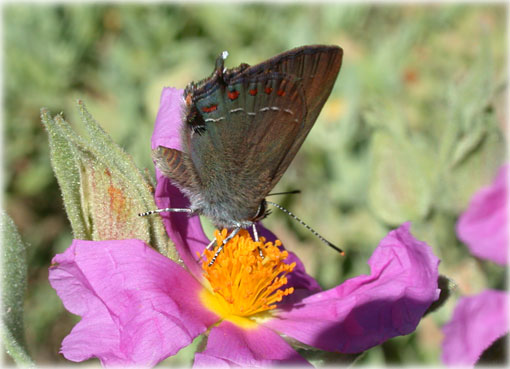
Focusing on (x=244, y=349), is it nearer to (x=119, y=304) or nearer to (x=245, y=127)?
(x=119, y=304)

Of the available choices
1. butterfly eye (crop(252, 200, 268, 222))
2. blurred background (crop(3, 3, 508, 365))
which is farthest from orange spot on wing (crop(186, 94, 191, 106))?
blurred background (crop(3, 3, 508, 365))

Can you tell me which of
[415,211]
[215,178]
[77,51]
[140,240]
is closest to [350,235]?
[415,211]

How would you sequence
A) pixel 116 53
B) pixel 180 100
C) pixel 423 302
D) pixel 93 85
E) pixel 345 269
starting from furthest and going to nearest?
pixel 93 85
pixel 116 53
pixel 345 269
pixel 180 100
pixel 423 302

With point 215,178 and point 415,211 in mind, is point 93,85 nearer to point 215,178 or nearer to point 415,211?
point 415,211

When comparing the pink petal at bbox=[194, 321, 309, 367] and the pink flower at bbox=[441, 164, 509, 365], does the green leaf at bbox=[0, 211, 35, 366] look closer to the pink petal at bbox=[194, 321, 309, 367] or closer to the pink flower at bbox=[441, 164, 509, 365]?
the pink petal at bbox=[194, 321, 309, 367]

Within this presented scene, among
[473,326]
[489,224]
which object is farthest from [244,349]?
[489,224]

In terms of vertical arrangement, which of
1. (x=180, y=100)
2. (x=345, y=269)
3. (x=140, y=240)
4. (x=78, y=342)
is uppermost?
(x=180, y=100)

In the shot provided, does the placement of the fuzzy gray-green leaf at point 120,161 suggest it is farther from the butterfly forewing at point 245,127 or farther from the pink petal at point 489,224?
the pink petal at point 489,224
